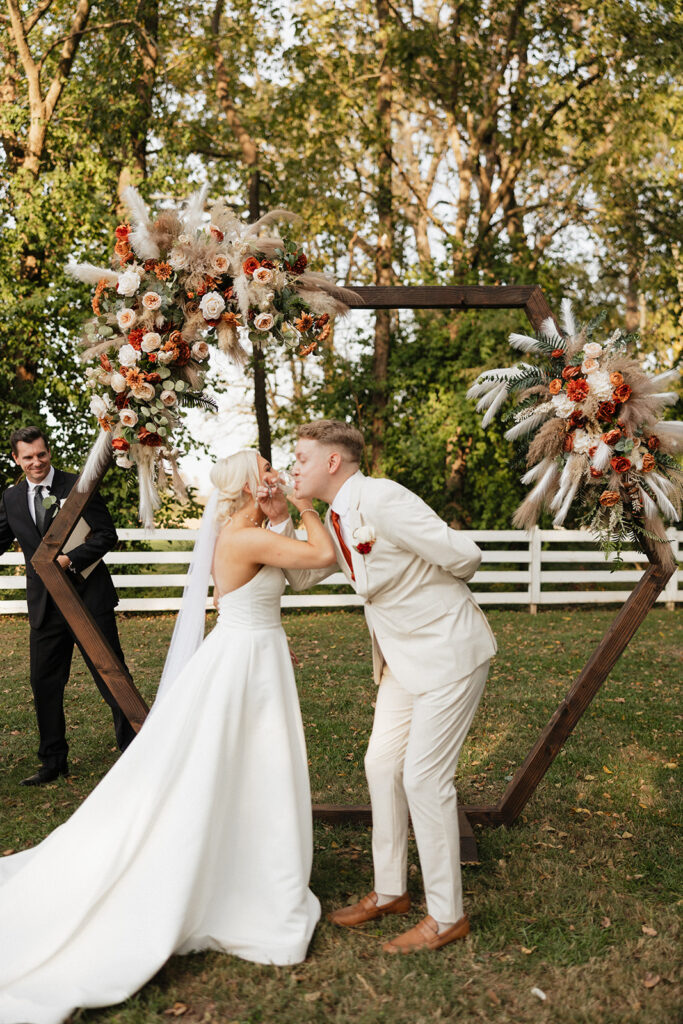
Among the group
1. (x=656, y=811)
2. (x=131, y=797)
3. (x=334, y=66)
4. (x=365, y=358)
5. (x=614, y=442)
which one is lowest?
(x=656, y=811)

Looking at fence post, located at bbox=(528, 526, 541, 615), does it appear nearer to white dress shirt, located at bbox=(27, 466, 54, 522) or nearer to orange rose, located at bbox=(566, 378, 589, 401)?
white dress shirt, located at bbox=(27, 466, 54, 522)

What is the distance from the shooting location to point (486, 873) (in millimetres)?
4977

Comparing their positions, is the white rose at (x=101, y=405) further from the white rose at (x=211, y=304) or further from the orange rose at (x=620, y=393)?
the orange rose at (x=620, y=393)

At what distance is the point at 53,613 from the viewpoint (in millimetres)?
6465

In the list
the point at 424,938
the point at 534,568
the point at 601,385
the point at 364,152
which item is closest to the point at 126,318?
the point at 601,385

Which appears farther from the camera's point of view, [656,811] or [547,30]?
[547,30]

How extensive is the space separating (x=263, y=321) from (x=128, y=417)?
843 millimetres

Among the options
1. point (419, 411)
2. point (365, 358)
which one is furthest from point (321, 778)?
point (365, 358)

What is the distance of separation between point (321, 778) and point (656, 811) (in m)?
2.21

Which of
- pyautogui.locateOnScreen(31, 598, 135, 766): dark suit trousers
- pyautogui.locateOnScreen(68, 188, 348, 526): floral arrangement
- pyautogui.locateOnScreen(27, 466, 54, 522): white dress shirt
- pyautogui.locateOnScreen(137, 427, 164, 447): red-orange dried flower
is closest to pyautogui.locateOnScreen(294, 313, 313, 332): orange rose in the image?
pyautogui.locateOnScreen(68, 188, 348, 526): floral arrangement

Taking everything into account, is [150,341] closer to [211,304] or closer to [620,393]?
[211,304]

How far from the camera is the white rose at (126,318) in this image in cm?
464

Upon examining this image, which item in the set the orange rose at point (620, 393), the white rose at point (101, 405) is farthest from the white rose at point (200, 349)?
the orange rose at point (620, 393)

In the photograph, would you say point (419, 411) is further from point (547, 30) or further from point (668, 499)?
point (668, 499)
